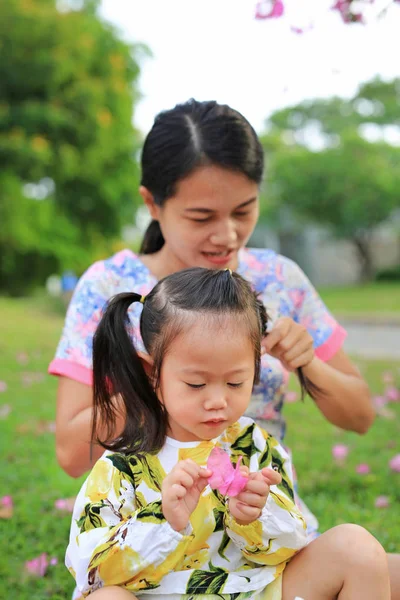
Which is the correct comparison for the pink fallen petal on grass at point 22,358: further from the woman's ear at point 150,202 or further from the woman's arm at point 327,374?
the woman's arm at point 327,374

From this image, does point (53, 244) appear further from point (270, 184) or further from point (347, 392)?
point (347, 392)

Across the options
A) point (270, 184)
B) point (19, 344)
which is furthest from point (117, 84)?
point (19, 344)

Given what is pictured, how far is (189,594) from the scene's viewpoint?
1669mm

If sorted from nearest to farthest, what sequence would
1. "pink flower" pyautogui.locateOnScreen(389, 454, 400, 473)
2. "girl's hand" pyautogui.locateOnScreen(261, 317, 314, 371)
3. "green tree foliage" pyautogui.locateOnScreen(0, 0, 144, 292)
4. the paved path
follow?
"girl's hand" pyautogui.locateOnScreen(261, 317, 314, 371) < "pink flower" pyautogui.locateOnScreen(389, 454, 400, 473) < the paved path < "green tree foliage" pyautogui.locateOnScreen(0, 0, 144, 292)

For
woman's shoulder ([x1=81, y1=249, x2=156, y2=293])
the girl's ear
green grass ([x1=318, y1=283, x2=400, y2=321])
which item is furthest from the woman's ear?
green grass ([x1=318, y1=283, x2=400, y2=321])

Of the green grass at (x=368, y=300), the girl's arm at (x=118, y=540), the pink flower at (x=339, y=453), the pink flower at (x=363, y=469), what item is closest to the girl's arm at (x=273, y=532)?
the girl's arm at (x=118, y=540)

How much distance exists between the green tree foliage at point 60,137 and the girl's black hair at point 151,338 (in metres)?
16.5

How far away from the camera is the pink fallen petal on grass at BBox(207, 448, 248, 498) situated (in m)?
1.51

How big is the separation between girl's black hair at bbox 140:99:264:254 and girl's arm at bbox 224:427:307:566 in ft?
3.01

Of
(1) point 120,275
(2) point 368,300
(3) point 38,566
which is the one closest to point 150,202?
(1) point 120,275

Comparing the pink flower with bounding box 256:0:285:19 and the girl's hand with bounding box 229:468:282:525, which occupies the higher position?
the pink flower with bounding box 256:0:285:19

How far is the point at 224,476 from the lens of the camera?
59.7 inches

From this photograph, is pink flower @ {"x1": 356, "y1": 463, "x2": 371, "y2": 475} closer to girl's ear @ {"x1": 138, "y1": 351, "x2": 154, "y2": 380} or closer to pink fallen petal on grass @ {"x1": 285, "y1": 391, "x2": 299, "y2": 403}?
pink fallen petal on grass @ {"x1": 285, "y1": 391, "x2": 299, "y2": 403}

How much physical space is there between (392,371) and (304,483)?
3777 millimetres
